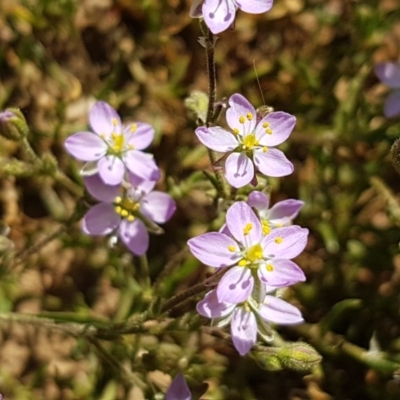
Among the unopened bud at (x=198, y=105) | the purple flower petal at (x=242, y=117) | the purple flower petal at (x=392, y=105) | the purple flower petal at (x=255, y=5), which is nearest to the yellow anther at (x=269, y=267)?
the purple flower petal at (x=242, y=117)

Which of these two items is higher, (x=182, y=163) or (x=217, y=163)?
(x=217, y=163)

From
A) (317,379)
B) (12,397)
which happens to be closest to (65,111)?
(12,397)

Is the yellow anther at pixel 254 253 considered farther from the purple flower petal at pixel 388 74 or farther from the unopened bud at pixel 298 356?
the purple flower petal at pixel 388 74

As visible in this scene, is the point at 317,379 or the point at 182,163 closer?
the point at 317,379

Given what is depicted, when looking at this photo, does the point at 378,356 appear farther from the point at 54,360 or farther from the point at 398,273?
the point at 54,360

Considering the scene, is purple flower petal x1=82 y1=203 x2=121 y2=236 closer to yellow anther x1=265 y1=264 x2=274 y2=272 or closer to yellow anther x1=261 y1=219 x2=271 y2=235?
yellow anther x1=261 y1=219 x2=271 y2=235

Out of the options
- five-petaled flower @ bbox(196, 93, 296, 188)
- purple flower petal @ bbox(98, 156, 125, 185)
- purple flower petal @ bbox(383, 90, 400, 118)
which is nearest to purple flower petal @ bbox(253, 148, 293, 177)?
five-petaled flower @ bbox(196, 93, 296, 188)
